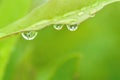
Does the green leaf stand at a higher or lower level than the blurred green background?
lower

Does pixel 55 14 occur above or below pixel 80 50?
below

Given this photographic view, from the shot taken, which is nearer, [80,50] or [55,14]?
[55,14]

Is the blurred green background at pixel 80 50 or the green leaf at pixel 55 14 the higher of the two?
the blurred green background at pixel 80 50

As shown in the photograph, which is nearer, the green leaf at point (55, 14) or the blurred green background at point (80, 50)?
the green leaf at point (55, 14)

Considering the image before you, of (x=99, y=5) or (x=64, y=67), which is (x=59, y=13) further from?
(x=64, y=67)

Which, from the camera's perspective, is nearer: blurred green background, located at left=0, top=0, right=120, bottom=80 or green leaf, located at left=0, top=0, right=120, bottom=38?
green leaf, located at left=0, top=0, right=120, bottom=38
